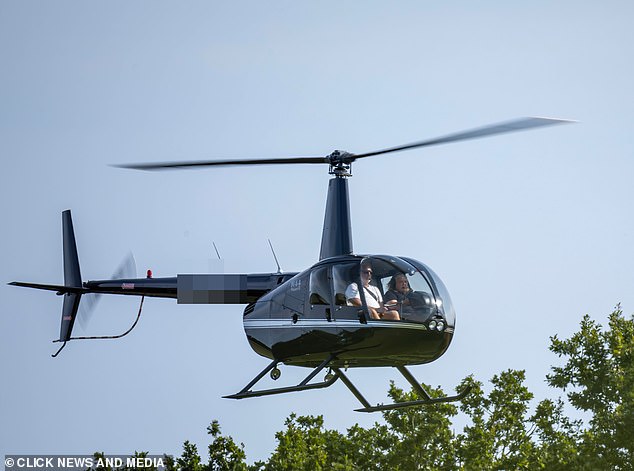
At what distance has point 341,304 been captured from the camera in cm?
2591

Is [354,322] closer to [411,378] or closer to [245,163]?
[411,378]

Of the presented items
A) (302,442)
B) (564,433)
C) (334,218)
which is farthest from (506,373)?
(334,218)

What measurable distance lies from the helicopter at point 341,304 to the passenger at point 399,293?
0.7 inches

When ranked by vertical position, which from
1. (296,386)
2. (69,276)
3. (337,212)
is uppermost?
(69,276)

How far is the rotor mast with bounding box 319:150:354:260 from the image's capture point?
28.4 m

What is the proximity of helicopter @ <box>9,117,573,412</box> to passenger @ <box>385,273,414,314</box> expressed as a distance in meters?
0.02

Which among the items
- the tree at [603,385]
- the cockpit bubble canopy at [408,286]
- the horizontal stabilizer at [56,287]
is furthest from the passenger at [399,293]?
the tree at [603,385]

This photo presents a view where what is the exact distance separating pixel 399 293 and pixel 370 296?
52cm

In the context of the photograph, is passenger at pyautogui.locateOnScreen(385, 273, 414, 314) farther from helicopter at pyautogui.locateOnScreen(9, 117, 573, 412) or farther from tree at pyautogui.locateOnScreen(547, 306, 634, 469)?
tree at pyautogui.locateOnScreen(547, 306, 634, 469)

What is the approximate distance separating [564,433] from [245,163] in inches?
1205

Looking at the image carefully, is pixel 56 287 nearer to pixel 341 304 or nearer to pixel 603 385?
pixel 341 304

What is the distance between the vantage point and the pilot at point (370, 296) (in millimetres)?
25359

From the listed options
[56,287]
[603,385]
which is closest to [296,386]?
[56,287]

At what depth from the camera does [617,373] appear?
5681cm
